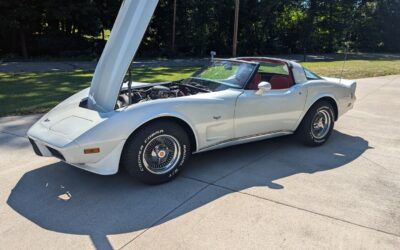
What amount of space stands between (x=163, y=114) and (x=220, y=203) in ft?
3.41

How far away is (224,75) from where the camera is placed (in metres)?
4.99

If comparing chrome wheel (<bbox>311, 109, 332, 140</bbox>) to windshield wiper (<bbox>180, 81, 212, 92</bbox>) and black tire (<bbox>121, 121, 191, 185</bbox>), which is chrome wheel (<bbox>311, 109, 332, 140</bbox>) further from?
black tire (<bbox>121, 121, 191, 185</bbox>)

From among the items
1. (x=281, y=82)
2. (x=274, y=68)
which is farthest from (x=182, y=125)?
(x=274, y=68)

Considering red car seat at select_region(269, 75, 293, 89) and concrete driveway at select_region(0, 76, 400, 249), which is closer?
concrete driveway at select_region(0, 76, 400, 249)

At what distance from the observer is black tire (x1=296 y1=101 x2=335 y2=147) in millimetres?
5199

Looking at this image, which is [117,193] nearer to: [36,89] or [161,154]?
[161,154]

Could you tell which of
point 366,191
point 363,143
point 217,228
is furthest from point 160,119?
point 363,143

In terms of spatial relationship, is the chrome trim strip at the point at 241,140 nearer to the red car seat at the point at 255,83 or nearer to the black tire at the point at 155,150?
the black tire at the point at 155,150

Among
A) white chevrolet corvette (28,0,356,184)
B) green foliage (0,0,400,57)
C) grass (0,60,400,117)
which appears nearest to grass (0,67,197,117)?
grass (0,60,400,117)

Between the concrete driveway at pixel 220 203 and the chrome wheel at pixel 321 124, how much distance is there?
264 millimetres

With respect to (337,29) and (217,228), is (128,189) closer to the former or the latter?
(217,228)

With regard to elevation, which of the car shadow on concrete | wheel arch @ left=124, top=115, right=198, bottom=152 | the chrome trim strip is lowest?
the car shadow on concrete

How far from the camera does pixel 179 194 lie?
147 inches

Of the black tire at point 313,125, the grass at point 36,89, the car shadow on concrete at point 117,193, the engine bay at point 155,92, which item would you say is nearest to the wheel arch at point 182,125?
the car shadow on concrete at point 117,193
